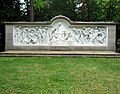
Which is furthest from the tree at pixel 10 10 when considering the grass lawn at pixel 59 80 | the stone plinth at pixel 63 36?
the grass lawn at pixel 59 80

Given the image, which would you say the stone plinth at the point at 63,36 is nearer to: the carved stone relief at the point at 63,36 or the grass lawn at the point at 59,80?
the carved stone relief at the point at 63,36

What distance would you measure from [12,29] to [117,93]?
11006mm

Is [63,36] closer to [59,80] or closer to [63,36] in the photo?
[63,36]

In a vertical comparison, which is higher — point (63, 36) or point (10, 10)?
point (10, 10)

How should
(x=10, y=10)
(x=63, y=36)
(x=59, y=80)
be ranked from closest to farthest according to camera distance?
(x=59, y=80) → (x=63, y=36) → (x=10, y=10)

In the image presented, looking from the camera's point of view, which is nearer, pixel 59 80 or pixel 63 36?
pixel 59 80

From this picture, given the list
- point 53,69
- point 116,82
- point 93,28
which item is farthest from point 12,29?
point 116,82

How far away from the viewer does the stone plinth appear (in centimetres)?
1555

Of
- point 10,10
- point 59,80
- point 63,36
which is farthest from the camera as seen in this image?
point 10,10

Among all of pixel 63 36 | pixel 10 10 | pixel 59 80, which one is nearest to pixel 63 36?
pixel 63 36

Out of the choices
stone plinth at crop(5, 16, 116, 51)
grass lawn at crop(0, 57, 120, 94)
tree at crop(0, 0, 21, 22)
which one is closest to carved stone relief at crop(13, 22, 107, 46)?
stone plinth at crop(5, 16, 116, 51)

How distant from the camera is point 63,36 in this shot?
1563 centimetres

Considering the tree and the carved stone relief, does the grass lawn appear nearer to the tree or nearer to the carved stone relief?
the carved stone relief

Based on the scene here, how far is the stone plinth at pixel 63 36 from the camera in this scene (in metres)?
15.6
